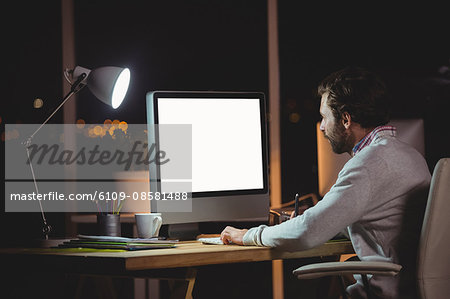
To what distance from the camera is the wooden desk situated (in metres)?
1.59

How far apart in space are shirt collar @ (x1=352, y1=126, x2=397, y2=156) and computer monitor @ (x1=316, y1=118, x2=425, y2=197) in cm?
56

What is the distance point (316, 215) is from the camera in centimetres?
175

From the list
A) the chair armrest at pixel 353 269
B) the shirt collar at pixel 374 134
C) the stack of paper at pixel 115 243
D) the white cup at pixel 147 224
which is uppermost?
the shirt collar at pixel 374 134

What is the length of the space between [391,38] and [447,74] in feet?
1.81

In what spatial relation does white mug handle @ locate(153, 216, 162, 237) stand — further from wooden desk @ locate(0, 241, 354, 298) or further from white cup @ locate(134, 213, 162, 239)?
wooden desk @ locate(0, 241, 354, 298)

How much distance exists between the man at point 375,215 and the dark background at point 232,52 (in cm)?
294

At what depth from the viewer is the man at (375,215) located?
1750mm

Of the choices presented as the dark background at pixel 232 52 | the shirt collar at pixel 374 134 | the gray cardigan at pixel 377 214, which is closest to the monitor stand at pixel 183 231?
the gray cardigan at pixel 377 214

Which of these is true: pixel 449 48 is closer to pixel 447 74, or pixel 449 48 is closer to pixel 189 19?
pixel 447 74

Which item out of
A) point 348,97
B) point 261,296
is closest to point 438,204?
point 348,97

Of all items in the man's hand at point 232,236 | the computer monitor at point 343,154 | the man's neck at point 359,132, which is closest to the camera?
the man's hand at point 232,236

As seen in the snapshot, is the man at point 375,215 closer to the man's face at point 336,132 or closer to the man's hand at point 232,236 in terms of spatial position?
the man's hand at point 232,236

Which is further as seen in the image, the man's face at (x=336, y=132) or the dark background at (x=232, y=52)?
the dark background at (x=232, y=52)

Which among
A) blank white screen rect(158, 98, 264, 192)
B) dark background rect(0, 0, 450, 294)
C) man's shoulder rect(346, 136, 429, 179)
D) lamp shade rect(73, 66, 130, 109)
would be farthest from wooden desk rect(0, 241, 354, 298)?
dark background rect(0, 0, 450, 294)
